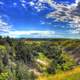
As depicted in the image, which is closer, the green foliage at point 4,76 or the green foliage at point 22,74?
the green foliage at point 4,76

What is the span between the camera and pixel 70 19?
38.2 metres

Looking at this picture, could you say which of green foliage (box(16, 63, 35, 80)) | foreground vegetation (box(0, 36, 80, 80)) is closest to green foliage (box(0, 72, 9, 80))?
foreground vegetation (box(0, 36, 80, 80))

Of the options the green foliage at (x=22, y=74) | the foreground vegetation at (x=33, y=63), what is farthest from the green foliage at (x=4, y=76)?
the green foliage at (x=22, y=74)

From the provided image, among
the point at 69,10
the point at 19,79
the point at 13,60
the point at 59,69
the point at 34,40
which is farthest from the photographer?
the point at 34,40

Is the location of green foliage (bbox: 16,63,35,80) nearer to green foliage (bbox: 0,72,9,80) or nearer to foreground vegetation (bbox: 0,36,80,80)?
foreground vegetation (bbox: 0,36,80,80)

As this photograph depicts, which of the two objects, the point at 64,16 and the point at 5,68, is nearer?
the point at 5,68

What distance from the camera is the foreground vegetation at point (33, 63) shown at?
24.8 m

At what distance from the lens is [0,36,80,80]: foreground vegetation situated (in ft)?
81.2

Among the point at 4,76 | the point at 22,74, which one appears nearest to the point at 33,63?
the point at 22,74

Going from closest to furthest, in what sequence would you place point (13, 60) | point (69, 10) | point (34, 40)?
Result: 1. point (13, 60)
2. point (69, 10)
3. point (34, 40)

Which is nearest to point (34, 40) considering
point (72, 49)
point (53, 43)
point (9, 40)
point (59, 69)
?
point (53, 43)

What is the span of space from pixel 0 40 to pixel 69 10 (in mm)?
10608

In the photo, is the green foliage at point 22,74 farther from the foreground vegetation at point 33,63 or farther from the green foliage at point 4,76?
the green foliage at point 4,76

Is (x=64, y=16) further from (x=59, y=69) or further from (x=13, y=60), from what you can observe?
(x=13, y=60)
